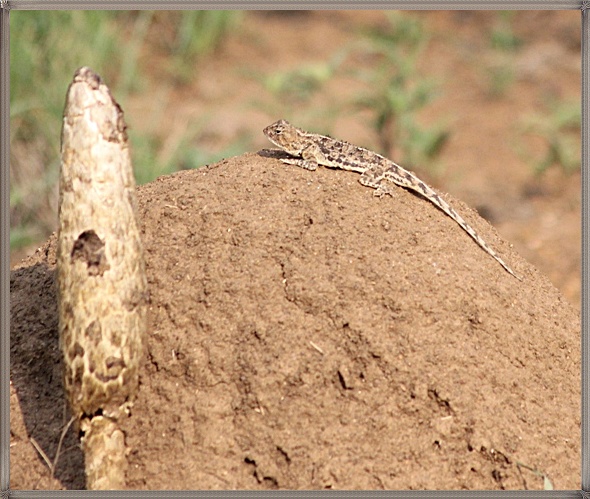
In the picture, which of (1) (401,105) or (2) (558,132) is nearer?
(1) (401,105)

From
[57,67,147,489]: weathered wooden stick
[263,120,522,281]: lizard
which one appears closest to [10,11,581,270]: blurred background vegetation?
[263,120,522,281]: lizard

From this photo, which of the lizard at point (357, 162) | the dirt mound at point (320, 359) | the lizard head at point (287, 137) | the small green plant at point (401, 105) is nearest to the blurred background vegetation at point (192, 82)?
the small green plant at point (401, 105)

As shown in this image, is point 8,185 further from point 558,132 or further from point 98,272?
point 558,132

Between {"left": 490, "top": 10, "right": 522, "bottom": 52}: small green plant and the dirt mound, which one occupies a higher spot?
{"left": 490, "top": 10, "right": 522, "bottom": 52}: small green plant

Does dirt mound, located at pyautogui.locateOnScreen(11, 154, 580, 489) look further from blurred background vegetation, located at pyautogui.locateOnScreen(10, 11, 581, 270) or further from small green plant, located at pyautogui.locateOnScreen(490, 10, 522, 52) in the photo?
small green plant, located at pyautogui.locateOnScreen(490, 10, 522, 52)

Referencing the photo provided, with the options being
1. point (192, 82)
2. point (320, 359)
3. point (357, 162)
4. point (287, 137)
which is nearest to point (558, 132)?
point (192, 82)

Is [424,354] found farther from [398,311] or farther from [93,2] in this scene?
[93,2]

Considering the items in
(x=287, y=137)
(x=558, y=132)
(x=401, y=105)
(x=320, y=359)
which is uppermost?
(x=558, y=132)
